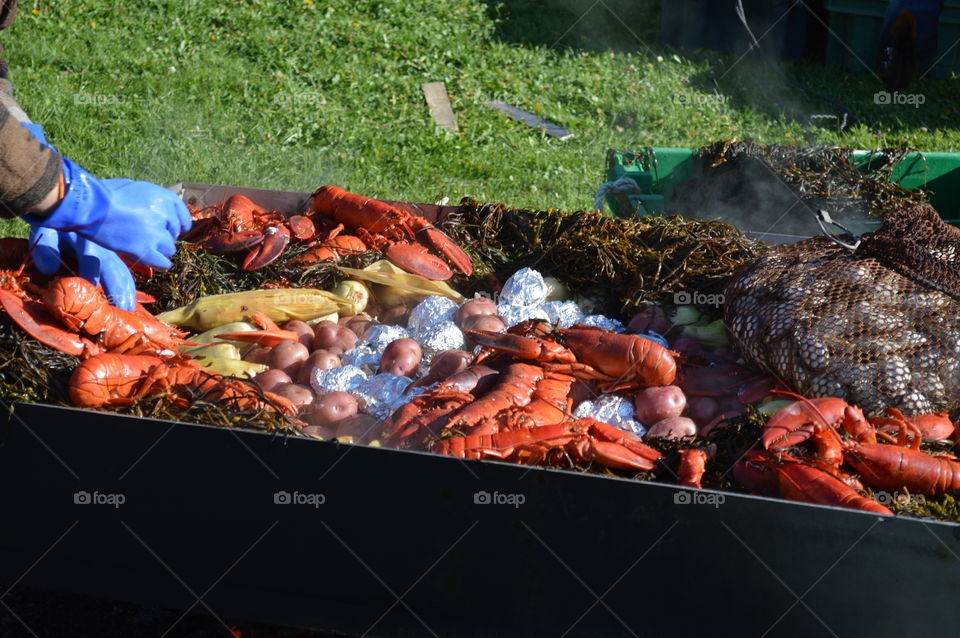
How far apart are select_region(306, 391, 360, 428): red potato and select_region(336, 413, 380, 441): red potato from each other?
0.02 m

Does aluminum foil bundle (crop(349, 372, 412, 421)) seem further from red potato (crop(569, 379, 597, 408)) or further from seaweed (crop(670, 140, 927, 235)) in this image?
seaweed (crop(670, 140, 927, 235))

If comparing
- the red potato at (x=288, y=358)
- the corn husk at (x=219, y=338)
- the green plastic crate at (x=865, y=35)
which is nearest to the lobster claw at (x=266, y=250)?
the corn husk at (x=219, y=338)

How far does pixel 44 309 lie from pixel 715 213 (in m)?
3.64

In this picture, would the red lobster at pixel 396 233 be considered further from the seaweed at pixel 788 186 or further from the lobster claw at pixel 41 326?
the seaweed at pixel 788 186

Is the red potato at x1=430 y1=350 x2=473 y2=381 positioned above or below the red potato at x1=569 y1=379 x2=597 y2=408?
above

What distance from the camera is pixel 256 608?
9.45 feet

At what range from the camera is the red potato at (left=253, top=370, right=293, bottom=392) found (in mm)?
3307

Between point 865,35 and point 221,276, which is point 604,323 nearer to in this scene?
point 221,276

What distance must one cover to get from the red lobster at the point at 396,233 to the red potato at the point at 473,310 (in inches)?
12.9

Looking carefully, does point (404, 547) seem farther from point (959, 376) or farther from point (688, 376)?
point (959, 376)

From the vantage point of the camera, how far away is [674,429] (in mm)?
3033

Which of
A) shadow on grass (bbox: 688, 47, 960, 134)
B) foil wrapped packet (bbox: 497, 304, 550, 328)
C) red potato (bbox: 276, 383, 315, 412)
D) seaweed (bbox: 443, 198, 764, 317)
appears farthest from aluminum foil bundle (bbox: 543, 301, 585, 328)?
shadow on grass (bbox: 688, 47, 960, 134)

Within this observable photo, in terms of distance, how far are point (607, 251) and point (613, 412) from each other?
1123 mm

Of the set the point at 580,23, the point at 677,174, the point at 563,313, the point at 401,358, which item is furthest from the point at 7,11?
the point at 580,23
